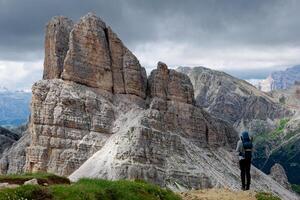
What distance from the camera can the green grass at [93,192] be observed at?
21141 millimetres

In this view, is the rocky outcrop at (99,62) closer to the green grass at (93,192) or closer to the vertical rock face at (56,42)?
the vertical rock face at (56,42)

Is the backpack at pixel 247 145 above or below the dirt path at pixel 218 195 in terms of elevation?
above

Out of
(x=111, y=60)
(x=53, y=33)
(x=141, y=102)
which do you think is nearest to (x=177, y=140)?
(x=141, y=102)

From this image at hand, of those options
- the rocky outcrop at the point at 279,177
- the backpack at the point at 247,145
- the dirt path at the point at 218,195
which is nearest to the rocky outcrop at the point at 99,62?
the rocky outcrop at the point at 279,177

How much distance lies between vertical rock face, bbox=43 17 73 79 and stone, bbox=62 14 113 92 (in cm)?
901

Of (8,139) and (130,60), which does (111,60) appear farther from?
(8,139)

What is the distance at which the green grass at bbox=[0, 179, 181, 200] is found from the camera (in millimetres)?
21141

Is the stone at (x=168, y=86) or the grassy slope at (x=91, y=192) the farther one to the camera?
the stone at (x=168, y=86)

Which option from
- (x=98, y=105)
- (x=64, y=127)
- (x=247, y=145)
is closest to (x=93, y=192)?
(x=247, y=145)

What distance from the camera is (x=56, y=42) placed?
11925 centimetres

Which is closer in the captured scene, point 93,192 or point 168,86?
point 93,192

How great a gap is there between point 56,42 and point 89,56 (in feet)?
41.4

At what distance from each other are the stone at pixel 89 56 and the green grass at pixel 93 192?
8321 centimetres

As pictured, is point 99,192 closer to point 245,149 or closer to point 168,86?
point 245,149
